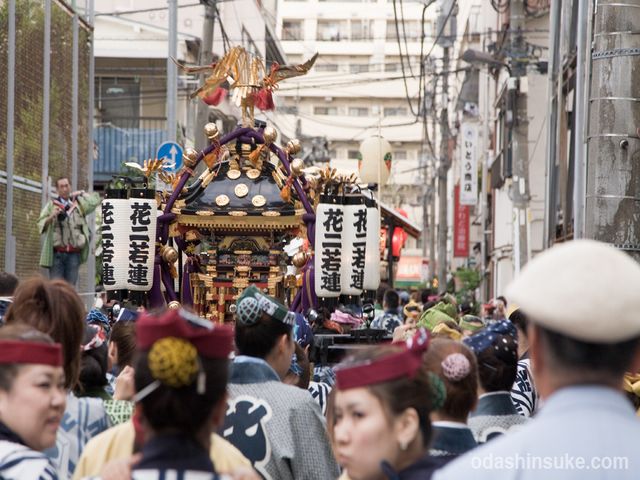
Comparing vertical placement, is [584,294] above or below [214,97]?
below

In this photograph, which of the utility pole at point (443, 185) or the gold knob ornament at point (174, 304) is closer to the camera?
the gold knob ornament at point (174, 304)

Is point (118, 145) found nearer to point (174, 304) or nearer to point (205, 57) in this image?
point (205, 57)

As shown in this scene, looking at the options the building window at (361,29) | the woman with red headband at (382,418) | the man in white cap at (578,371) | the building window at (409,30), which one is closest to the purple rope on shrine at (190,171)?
the woman with red headband at (382,418)

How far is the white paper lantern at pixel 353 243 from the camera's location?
1130 centimetres

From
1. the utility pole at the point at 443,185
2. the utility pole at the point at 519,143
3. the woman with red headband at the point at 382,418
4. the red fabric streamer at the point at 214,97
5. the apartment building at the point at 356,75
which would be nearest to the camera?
the woman with red headband at the point at 382,418

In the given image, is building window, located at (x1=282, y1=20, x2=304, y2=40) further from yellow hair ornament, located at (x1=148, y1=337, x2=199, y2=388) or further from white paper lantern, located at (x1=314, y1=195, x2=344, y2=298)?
yellow hair ornament, located at (x1=148, y1=337, x2=199, y2=388)

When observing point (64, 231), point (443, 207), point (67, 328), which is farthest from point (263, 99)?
point (443, 207)

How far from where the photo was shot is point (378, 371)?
3.68m

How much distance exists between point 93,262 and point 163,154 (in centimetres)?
227

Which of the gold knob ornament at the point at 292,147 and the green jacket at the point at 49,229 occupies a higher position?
the gold knob ornament at the point at 292,147

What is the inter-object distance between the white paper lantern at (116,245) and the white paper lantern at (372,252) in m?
2.59

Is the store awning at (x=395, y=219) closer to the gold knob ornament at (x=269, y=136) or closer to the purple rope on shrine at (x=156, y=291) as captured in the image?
the gold knob ornament at (x=269, y=136)

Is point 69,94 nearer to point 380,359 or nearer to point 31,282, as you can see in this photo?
point 31,282

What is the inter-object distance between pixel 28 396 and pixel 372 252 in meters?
8.50
